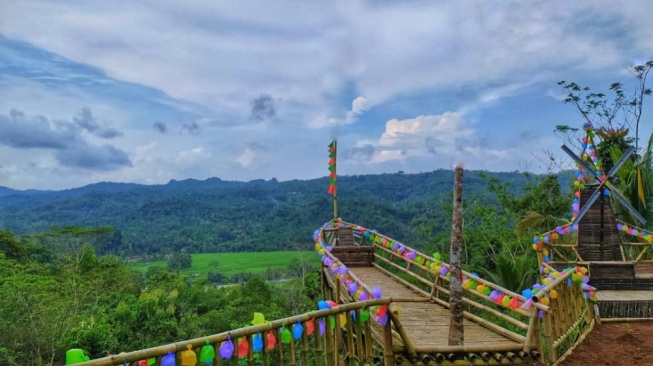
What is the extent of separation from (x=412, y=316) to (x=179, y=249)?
2462 inches

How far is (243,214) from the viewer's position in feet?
271

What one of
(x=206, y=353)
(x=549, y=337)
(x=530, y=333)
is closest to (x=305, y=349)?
(x=206, y=353)

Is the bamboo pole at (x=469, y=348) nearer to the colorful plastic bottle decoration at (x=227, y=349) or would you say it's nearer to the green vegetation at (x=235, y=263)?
the colorful plastic bottle decoration at (x=227, y=349)

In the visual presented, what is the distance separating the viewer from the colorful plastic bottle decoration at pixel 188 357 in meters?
2.75

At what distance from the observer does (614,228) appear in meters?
8.01

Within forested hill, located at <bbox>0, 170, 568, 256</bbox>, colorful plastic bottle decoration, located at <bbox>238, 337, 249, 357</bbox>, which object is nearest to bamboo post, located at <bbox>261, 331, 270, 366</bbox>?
colorful plastic bottle decoration, located at <bbox>238, 337, 249, 357</bbox>

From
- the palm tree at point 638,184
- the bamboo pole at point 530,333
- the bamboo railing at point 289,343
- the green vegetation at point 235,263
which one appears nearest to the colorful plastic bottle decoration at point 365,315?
the bamboo railing at point 289,343

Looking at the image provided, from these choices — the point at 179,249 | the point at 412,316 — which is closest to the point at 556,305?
the point at 412,316

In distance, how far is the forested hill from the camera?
4571 centimetres

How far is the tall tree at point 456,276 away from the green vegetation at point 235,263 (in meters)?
39.6

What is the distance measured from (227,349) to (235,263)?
53379 millimetres

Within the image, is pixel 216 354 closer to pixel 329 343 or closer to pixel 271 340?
pixel 271 340

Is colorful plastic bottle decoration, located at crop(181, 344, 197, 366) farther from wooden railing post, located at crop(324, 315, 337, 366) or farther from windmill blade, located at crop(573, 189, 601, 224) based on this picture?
windmill blade, located at crop(573, 189, 601, 224)

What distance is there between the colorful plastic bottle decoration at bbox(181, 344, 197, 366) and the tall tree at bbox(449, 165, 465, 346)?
2.57m
